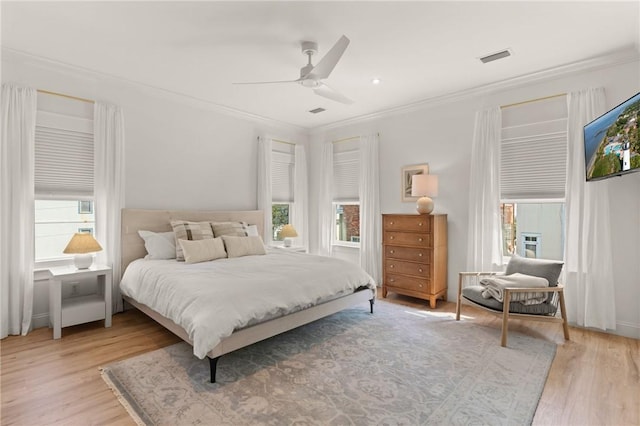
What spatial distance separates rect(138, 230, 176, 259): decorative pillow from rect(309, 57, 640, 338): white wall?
2906 mm

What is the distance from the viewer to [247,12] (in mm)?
2543

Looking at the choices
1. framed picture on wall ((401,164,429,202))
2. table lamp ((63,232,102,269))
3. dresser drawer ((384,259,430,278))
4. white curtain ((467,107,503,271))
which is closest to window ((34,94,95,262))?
table lamp ((63,232,102,269))

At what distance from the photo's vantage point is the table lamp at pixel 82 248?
10.8 ft

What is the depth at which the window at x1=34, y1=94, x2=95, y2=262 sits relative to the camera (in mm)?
3445

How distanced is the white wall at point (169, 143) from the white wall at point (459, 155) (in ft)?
5.37

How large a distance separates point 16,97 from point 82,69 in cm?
71

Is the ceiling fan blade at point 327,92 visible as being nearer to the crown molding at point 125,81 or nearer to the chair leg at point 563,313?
the crown molding at point 125,81

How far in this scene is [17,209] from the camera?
320 cm

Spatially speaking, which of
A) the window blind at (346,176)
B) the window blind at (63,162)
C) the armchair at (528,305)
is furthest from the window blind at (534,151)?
the window blind at (63,162)

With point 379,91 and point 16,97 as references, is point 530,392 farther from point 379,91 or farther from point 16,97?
point 16,97

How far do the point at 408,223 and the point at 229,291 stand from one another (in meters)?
2.74

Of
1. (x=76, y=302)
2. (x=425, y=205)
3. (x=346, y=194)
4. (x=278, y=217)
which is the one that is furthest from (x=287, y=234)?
(x=76, y=302)

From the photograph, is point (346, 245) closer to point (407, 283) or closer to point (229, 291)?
point (407, 283)

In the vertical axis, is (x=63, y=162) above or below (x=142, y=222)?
above
